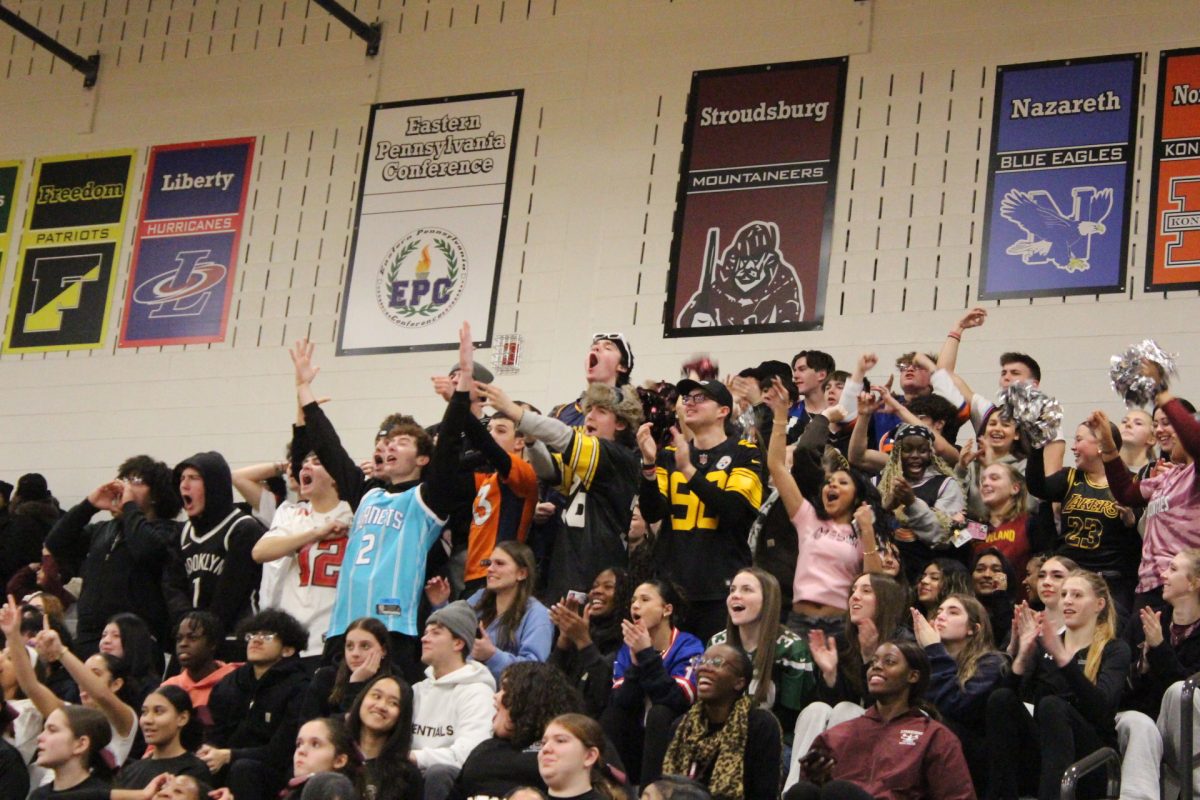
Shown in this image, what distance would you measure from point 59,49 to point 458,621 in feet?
27.3

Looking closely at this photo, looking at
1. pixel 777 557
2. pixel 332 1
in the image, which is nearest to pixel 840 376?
pixel 777 557

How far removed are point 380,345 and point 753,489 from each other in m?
4.97

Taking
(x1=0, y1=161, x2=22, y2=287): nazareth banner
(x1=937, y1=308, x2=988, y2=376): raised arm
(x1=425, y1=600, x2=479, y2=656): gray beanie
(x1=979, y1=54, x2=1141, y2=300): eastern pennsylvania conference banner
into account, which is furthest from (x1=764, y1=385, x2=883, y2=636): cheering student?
(x1=0, y1=161, x2=22, y2=287): nazareth banner

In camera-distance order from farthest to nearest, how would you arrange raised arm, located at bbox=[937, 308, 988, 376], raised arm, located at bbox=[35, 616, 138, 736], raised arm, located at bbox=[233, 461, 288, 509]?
raised arm, located at bbox=[233, 461, 288, 509]
raised arm, located at bbox=[937, 308, 988, 376]
raised arm, located at bbox=[35, 616, 138, 736]

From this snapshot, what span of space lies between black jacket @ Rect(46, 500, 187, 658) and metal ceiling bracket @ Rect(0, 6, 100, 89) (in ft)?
18.4

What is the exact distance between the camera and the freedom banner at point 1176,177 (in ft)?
32.3

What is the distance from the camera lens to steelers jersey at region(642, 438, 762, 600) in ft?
24.9

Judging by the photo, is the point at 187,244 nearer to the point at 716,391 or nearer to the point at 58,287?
the point at 58,287

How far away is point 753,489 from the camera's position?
7.68 m

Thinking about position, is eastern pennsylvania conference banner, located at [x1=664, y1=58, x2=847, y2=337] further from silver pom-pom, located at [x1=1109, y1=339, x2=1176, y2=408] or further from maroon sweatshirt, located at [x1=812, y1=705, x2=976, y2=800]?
maroon sweatshirt, located at [x1=812, y1=705, x2=976, y2=800]

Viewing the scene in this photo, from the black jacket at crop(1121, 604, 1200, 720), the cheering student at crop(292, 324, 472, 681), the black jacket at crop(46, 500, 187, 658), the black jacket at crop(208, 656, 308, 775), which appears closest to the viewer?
the black jacket at crop(1121, 604, 1200, 720)

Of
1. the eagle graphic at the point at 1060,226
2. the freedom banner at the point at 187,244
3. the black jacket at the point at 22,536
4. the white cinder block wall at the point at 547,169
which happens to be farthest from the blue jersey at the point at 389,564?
the freedom banner at the point at 187,244

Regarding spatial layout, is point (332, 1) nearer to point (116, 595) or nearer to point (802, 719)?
point (116, 595)

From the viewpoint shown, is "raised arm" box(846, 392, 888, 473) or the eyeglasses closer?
the eyeglasses
